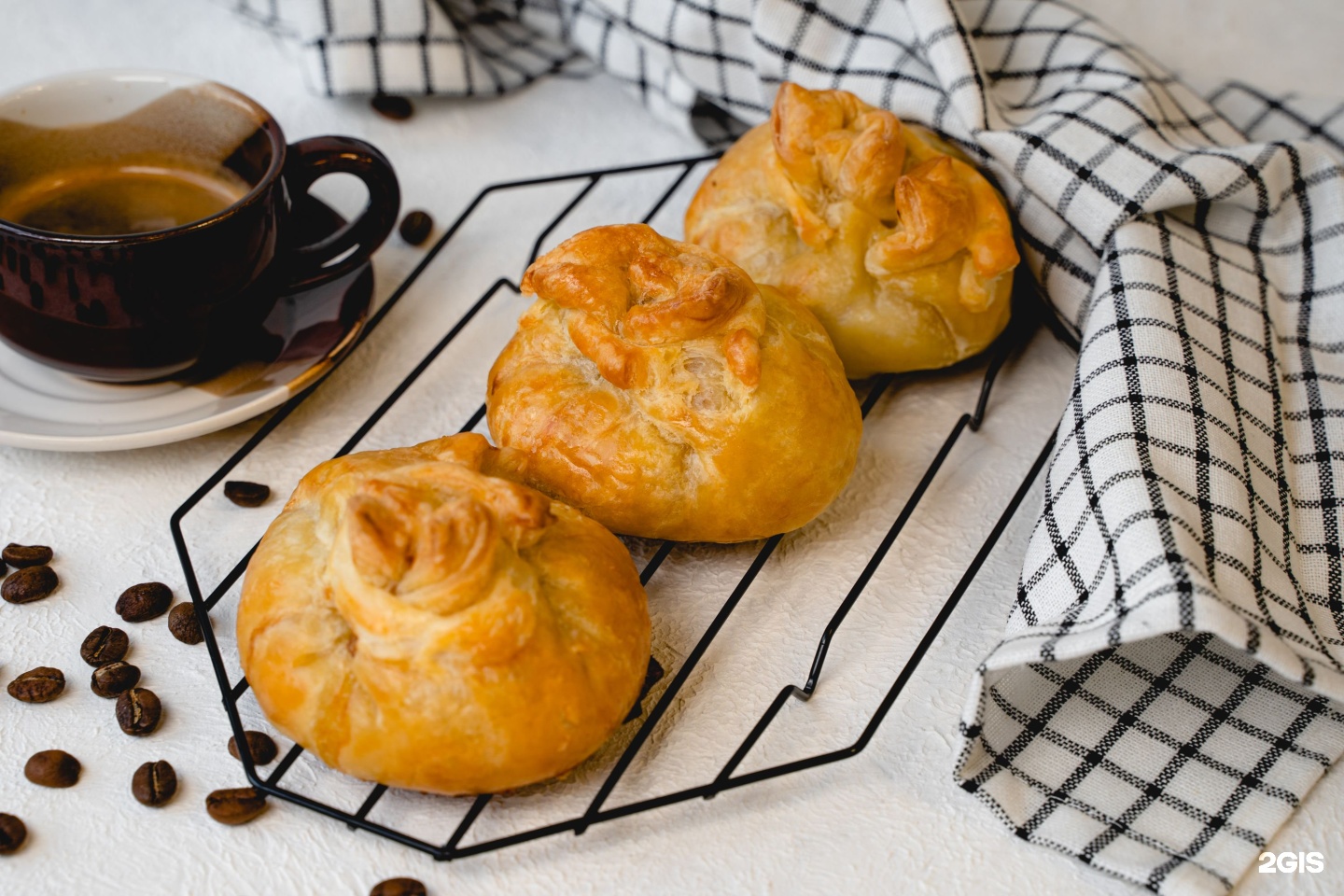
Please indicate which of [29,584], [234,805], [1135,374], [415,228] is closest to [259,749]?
[234,805]

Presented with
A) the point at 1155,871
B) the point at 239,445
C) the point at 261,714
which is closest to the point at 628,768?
the point at 261,714

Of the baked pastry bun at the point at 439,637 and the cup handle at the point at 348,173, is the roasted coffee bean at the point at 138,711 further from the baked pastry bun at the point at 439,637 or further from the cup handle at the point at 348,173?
the cup handle at the point at 348,173

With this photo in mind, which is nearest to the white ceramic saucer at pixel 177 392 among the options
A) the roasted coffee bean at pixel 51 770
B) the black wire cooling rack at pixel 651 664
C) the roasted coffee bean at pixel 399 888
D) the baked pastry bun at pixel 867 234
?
the black wire cooling rack at pixel 651 664

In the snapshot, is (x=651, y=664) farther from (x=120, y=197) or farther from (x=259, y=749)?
(x=120, y=197)

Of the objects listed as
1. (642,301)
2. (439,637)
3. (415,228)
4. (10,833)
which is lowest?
(10,833)

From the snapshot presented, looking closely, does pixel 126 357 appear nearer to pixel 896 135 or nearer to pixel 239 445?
pixel 239 445

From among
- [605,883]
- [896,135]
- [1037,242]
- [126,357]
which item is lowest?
[605,883]
